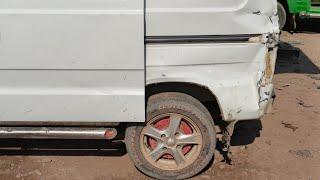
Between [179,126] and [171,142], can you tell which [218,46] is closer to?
[179,126]

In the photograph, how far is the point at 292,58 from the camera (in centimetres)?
912

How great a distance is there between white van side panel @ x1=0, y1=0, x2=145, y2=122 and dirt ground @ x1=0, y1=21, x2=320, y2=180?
0.75 metres

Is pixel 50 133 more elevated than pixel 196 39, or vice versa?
pixel 196 39

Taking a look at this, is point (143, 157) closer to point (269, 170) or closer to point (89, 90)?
point (89, 90)

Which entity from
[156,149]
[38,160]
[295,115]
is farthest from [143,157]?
[295,115]

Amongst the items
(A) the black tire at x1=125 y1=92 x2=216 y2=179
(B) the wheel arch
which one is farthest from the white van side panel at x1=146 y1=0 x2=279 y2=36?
(A) the black tire at x1=125 y1=92 x2=216 y2=179

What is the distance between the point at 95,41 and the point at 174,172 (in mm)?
1404

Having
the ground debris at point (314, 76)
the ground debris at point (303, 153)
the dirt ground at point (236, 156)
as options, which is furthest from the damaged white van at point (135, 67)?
the ground debris at point (314, 76)

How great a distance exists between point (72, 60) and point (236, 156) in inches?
81.5

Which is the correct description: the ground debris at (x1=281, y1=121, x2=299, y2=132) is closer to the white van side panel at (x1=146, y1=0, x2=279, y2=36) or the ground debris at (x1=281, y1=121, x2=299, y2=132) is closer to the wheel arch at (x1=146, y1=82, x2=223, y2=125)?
the wheel arch at (x1=146, y1=82, x2=223, y2=125)

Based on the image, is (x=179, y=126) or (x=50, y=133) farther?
(x=179, y=126)

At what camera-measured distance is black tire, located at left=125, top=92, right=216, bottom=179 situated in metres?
4.18

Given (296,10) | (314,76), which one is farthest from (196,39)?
(296,10)

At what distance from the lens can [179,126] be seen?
431 centimetres
